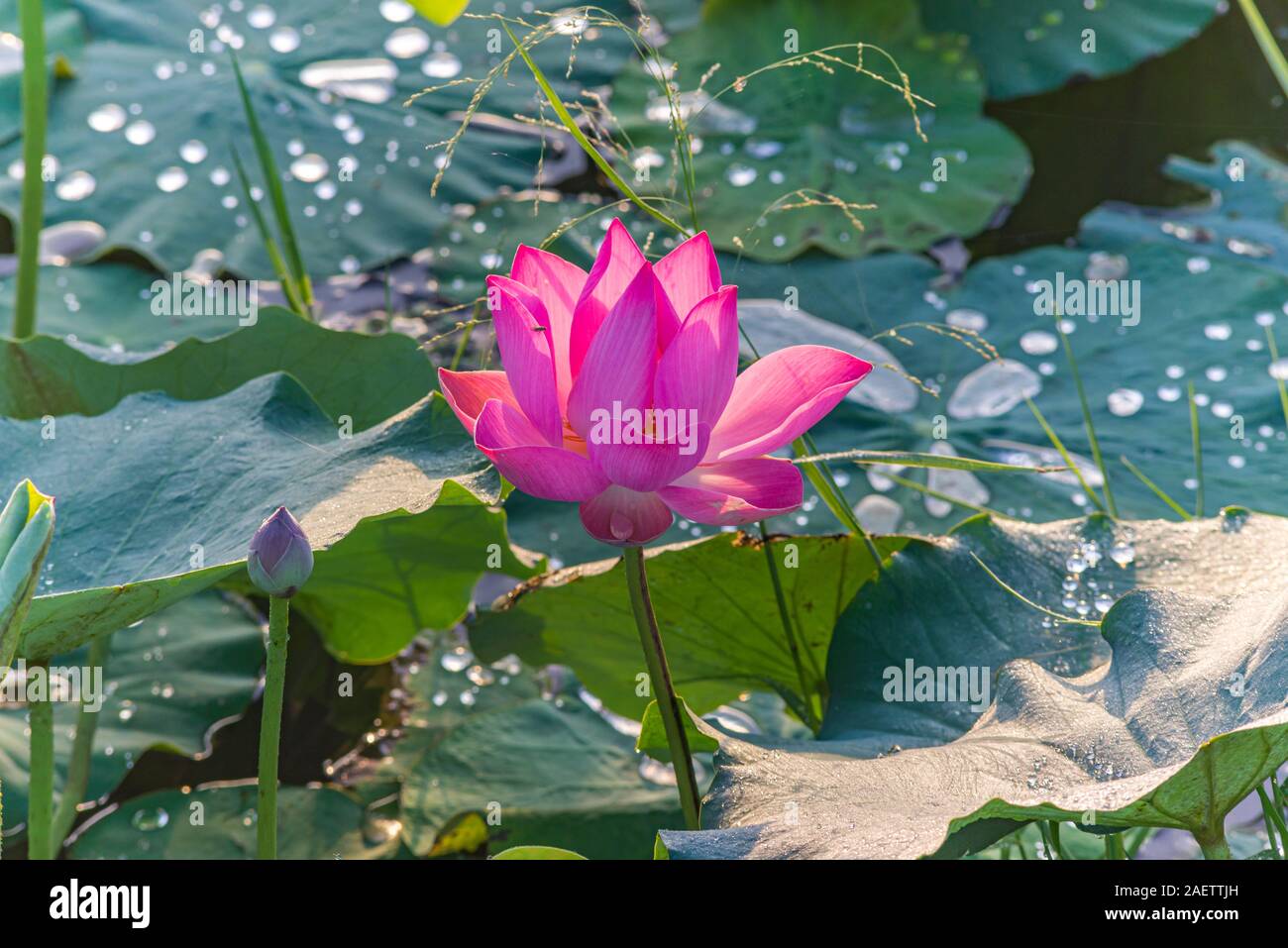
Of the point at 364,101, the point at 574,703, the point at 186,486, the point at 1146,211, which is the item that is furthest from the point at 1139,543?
the point at 364,101

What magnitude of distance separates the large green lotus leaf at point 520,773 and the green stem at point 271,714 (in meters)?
0.39

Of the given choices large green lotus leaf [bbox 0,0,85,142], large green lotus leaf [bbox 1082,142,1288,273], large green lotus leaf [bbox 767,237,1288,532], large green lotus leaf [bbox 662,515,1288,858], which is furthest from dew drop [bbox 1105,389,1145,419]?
large green lotus leaf [bbox 0,0,85,142]

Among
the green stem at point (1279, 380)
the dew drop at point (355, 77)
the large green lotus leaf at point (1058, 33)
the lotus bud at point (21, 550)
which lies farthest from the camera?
the large green lotus leaf at point (1058, 33)

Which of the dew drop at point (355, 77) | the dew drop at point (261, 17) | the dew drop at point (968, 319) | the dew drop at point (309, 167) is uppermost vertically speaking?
the dew drop at point (261, 17)

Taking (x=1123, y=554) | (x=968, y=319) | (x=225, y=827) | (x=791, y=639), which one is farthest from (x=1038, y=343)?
(x=225, y=827)

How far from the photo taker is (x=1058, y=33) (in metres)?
2.20

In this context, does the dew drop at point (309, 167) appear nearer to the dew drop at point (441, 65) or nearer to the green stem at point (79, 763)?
the dew drop at point (441, 65)

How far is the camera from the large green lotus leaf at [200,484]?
0.71 m

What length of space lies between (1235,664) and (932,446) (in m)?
0.74

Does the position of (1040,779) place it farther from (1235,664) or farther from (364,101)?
(364,101)

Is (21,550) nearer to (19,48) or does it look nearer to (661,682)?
(661,682)

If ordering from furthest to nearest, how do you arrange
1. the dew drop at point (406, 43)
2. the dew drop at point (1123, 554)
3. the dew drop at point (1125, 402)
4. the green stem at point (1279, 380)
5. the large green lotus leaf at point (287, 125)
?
the dew drop at point (406, 43) < the large green lotus leaf at point (287, 125) < the dew drop at point (1125, 402) < the green stem at point (1279, 380) < the dew drop at point (1123, 554)

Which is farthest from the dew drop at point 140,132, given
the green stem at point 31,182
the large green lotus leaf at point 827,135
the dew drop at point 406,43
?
the large green lotus leaf at point 827,135

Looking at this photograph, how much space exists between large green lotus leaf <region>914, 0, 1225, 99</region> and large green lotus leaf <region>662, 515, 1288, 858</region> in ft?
5.17
